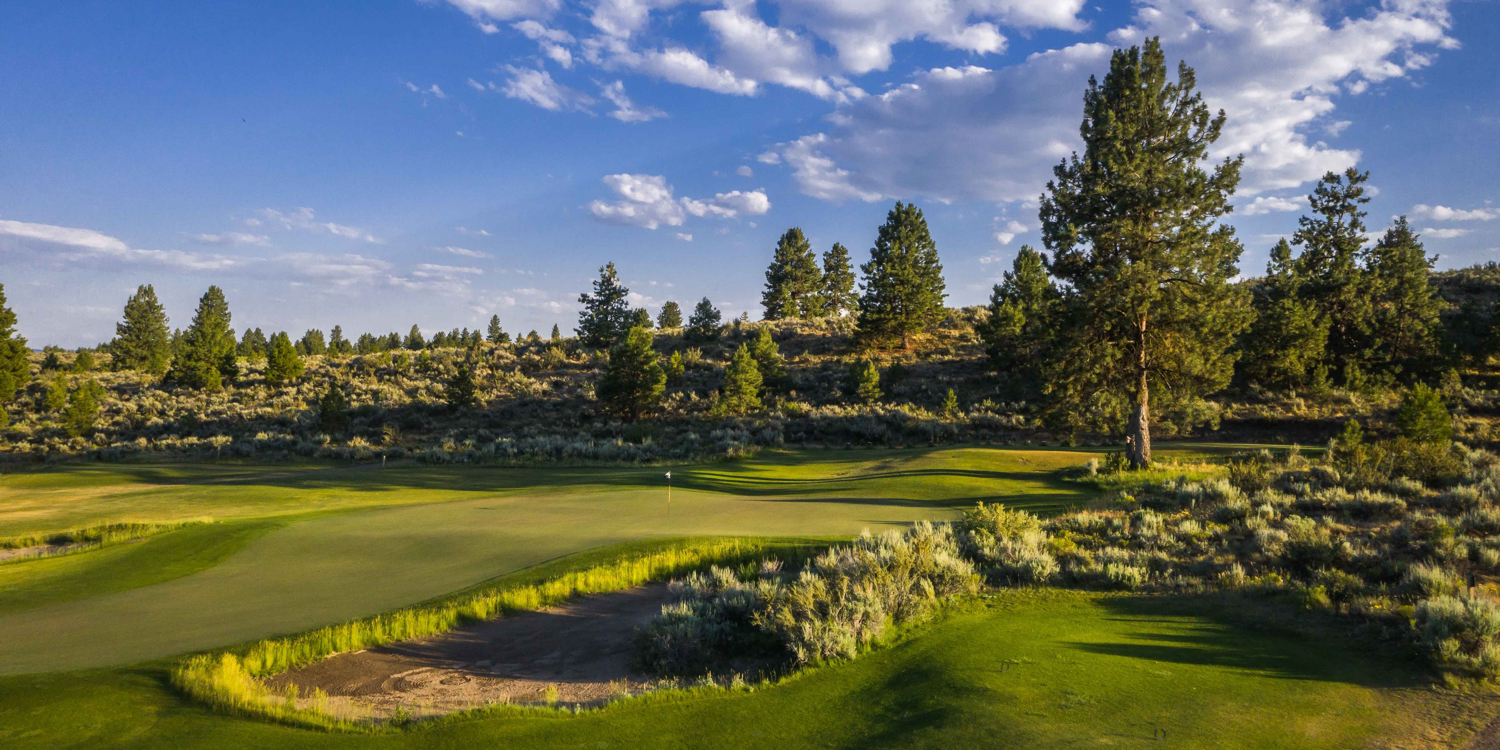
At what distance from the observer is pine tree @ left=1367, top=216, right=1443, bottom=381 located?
3691cm

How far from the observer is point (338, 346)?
105688 millimetres

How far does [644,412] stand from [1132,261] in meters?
27.8

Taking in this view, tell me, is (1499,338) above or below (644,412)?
above

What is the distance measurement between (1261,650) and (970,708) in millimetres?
3677

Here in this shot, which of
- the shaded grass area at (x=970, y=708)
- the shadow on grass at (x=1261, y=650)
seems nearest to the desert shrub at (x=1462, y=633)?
the shadow on grass at (x=1261, y=650)

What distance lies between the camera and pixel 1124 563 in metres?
10.2

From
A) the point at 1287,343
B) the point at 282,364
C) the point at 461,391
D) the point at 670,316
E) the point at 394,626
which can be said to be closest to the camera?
the point at 394,626

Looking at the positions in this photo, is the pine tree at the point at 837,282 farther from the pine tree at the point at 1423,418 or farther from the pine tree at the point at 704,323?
the pine tree at the point at 1423,418

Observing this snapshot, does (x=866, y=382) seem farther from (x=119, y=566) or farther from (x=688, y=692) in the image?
(x=688, y=692)

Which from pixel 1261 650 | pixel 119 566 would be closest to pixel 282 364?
pixel 119 566

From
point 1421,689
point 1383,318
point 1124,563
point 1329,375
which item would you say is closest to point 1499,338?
point 1383,318

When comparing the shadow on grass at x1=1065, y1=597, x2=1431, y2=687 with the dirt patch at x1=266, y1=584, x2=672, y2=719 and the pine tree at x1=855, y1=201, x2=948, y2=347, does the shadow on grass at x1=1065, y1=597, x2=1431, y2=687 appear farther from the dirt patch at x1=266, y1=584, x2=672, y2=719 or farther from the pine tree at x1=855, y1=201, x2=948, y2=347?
the pine tree at x1=855, y1=201, x2=948, y2=347

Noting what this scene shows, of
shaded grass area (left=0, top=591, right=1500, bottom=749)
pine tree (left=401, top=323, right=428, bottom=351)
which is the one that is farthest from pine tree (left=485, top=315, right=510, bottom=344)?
shaded grass area (left=0, top=591, right=1500, bottom=749)

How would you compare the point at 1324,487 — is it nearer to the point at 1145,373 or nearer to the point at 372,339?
the point at 1145,373
